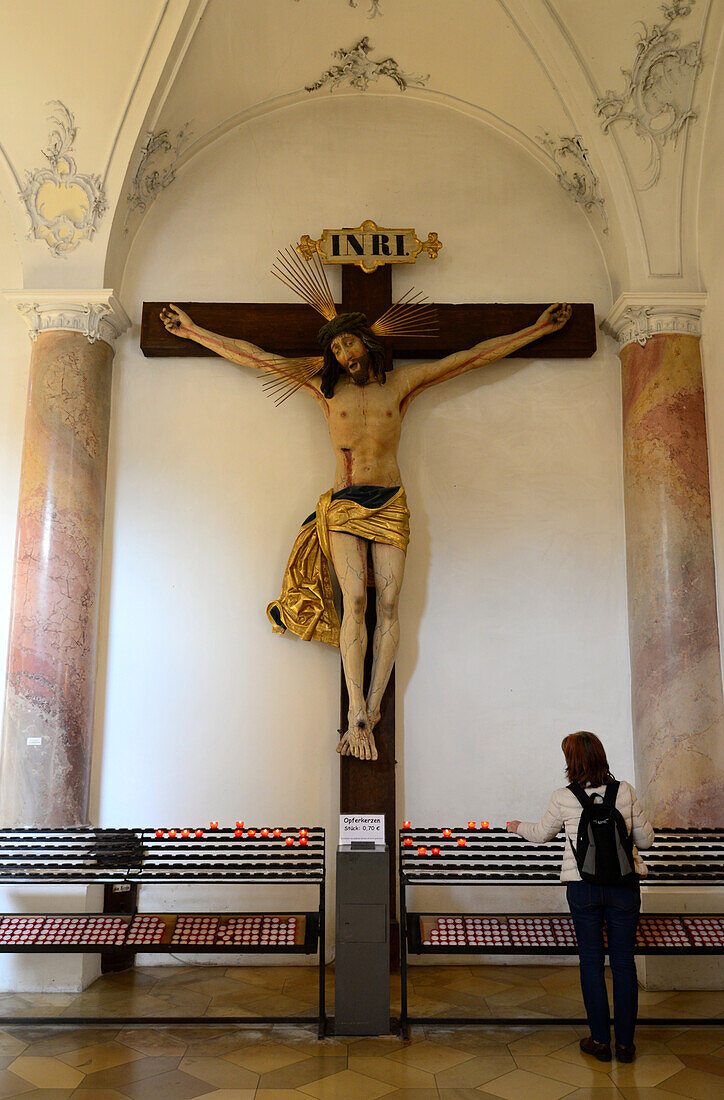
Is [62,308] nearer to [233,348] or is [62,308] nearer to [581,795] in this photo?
[233,348]

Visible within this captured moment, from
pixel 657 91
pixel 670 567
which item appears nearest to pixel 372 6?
pixel 657 91

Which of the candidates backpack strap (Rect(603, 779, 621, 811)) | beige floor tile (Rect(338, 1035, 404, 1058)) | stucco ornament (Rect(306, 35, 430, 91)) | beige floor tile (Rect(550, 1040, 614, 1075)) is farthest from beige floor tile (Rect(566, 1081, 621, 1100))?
stucco ornament (Rect(306, 35, 430, 91))

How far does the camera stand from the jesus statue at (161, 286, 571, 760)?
602 centimetres

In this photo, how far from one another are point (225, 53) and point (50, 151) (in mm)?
1399

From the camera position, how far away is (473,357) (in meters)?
6.51

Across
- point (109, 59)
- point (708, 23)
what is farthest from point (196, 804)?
point (708, 23)

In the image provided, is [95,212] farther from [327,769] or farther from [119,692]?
[327,769]

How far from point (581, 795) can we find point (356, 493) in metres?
2.69

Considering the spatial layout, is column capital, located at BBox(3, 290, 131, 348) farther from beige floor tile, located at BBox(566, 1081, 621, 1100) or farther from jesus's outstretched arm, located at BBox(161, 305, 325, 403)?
beige floor tile, located at BBox(566, 1081, 621, 1100)

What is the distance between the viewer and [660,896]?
5.61 meters

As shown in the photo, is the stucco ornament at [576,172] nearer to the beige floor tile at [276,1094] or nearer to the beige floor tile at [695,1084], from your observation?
the beige floor tile at [695,1084]

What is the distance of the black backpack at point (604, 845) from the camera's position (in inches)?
155

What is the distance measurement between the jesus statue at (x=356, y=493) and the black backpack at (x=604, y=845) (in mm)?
2138

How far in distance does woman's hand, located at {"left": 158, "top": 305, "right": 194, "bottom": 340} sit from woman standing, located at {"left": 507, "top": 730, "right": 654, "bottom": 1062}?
4036 millimetres
